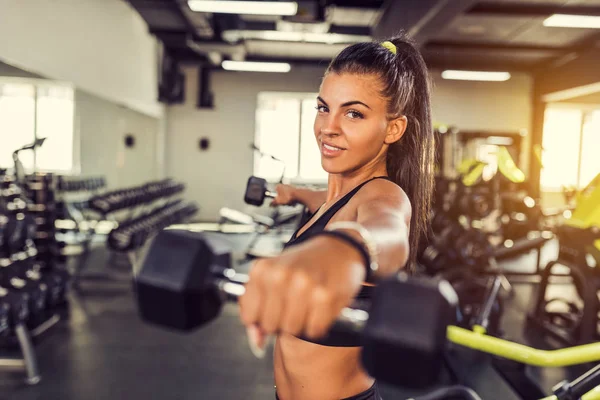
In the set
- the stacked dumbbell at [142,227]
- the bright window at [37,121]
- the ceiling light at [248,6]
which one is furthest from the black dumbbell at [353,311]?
the ceiling light at [248,6]

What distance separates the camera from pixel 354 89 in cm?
72

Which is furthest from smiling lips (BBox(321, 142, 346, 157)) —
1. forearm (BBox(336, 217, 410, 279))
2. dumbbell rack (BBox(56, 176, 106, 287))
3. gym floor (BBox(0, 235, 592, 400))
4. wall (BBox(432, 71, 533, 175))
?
wall (BBox(432, 71, 533, 175))

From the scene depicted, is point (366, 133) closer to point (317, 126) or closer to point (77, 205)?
point (317, 126)

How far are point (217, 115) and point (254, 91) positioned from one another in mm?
805

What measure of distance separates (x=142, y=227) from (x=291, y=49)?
4342mm

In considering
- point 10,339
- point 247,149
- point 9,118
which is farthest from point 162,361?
point 247,149

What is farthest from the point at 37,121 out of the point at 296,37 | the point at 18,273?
the point at 296,37

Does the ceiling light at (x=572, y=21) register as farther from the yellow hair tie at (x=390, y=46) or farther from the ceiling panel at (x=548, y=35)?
the yellow hair tie at (x=390, y=46)

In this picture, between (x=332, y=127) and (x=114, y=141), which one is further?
(x=114, y=141)

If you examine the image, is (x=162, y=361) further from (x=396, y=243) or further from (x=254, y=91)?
(x=254, y=91)

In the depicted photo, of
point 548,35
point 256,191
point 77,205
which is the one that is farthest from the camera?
point 548,35

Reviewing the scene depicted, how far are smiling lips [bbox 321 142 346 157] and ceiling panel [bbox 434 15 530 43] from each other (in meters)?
5.35

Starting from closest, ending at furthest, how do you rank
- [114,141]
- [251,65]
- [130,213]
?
[130,213], [114,141], [251,65]

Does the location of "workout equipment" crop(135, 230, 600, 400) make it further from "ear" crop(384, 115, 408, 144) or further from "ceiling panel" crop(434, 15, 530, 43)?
"ceiling panel" crop(434, 15, 530, 43)
